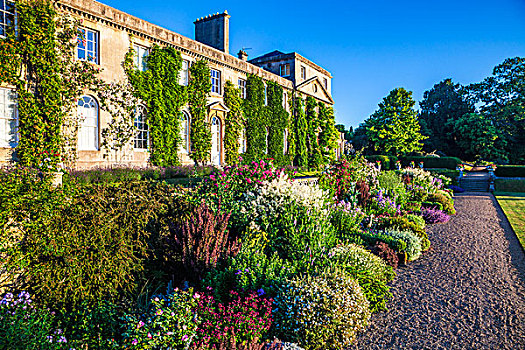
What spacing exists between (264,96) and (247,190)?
16.6 meters

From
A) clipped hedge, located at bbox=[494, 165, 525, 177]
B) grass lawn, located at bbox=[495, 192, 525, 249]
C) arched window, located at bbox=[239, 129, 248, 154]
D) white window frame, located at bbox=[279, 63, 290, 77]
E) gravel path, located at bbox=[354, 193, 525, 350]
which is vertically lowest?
gravel path, located at bbox=[354, 193, 525, 350]

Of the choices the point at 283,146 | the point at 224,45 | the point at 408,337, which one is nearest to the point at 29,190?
the point at 408,337

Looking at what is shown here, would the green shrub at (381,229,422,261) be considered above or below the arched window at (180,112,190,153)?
below

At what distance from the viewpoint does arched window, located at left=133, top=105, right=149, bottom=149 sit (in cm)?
1477

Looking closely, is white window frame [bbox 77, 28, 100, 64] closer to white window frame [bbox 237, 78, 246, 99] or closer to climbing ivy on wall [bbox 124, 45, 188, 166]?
climbing ivy on wall [bbox 124, 45, 188, 166]

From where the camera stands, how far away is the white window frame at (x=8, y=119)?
10891 mm

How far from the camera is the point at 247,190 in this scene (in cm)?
693

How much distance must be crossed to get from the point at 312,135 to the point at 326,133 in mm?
2015

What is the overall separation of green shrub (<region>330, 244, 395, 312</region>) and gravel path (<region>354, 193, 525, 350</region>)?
0.57 feet

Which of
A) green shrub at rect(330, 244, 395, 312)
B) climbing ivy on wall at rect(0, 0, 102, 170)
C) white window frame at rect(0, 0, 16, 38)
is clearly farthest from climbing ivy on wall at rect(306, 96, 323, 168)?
green shrub at rect(330, 244, 395, 312)

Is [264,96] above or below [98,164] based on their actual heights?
above

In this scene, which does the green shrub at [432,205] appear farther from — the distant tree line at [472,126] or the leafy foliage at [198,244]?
the distant tree line at [472,126]

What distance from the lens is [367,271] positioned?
5.12 metres

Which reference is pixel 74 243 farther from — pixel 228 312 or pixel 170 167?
pixel 170 167
